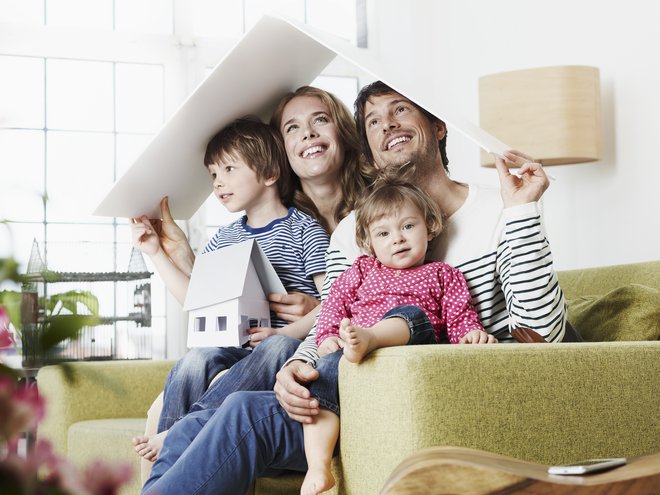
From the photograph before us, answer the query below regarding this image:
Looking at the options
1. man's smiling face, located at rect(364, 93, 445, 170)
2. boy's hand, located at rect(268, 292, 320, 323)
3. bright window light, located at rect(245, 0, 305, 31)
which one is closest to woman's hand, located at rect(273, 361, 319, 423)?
boy's hand, located at rect(268, 292, 320, 323)

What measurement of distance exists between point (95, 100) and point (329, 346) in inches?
120

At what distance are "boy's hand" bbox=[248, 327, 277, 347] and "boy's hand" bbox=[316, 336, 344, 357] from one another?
0.28m

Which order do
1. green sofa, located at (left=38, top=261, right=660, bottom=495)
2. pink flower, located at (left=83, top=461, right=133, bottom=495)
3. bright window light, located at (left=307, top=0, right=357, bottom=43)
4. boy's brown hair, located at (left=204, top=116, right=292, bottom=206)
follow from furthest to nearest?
bright window light, located at (left=307, top=0, right=357, bottom=43)
boy's brown hair, located at (left=204, top=116, right=292, bottom=206)
green sofa, located at (left=38, top=261, right=660, bottom=495)
pink flower, located at (left=83, top=461, right=133, bottom=495)

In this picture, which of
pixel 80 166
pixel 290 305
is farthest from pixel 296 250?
pixel 80 166

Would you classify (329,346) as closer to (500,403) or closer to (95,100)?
(500,403)

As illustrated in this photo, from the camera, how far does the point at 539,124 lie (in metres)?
3.19

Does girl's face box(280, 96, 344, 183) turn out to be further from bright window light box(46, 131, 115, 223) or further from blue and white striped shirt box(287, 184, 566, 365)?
bright window light box(46, 131, 115, 223)

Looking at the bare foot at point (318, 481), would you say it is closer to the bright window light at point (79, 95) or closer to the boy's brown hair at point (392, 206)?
the boy's brown hair at point (392, 206)

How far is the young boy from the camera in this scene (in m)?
1.84

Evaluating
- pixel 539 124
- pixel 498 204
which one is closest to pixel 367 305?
pixel 498 204

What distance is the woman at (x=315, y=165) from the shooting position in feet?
6.83

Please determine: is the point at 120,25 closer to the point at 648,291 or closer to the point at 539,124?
the point at 539,124

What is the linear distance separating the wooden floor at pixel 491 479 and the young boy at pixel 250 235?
92cm

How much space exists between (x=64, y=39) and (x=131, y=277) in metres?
1.27
